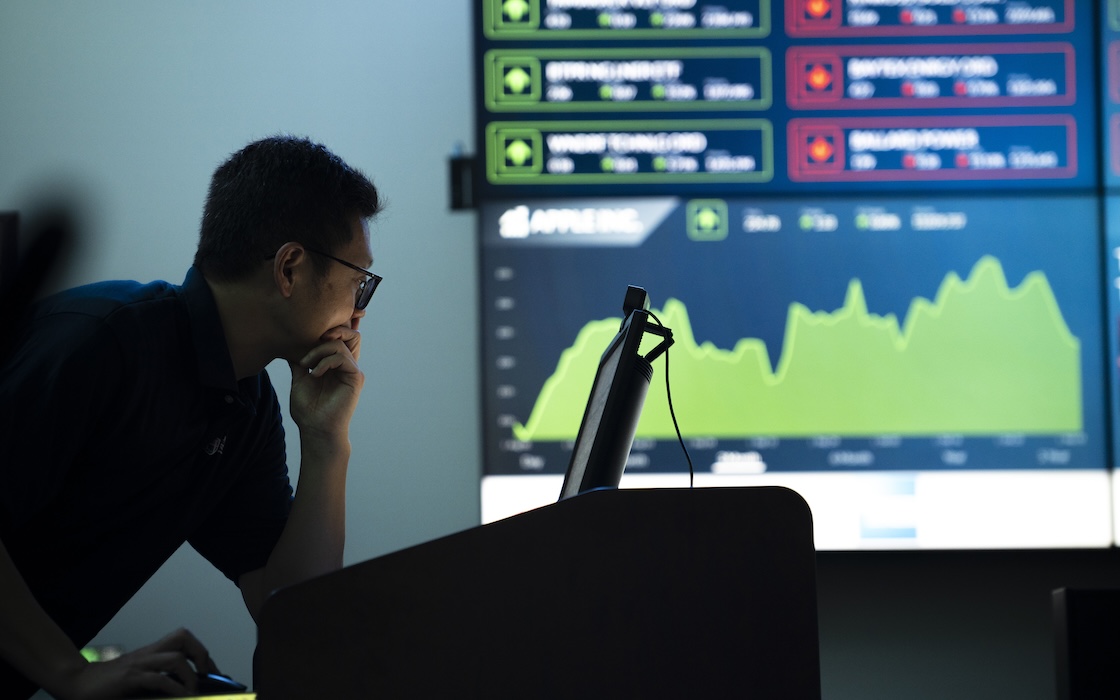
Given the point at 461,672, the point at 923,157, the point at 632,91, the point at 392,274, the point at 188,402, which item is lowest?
the point at 461,672

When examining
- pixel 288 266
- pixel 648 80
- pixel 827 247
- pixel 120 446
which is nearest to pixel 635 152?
pixel 648 80

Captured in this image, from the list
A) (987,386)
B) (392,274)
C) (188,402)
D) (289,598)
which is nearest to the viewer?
(289,598)

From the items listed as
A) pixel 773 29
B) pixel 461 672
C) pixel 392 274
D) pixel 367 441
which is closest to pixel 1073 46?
pixel 773 29

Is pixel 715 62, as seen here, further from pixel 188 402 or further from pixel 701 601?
pixel 701 601

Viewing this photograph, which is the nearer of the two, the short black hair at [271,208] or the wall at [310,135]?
the short black hair at [271,208]

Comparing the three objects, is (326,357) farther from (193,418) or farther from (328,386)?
(193,418)

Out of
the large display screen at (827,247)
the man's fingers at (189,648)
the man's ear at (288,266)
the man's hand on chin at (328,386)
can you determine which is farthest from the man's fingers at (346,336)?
the large display screen at (827,247)

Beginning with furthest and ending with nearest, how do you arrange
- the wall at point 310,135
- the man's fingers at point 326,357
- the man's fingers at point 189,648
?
1. the wall at point 310,135
2. the man's fingers at point 326,357
3. the man's fingers at point 189,648

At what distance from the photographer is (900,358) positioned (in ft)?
6.89

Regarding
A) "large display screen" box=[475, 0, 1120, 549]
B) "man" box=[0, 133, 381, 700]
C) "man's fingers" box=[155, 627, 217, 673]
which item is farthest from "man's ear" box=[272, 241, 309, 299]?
"large display screen" box=[475, 0, 1120, 549]

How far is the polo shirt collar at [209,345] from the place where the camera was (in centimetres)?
114

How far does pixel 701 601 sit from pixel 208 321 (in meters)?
0.73

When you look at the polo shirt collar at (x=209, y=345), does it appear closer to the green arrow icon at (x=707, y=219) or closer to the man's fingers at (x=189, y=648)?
the man's fingers at (x=189, y=648)

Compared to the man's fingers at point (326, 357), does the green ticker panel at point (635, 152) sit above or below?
above
